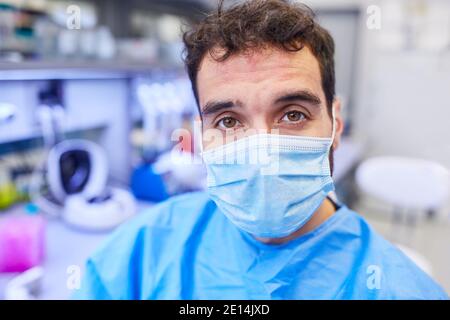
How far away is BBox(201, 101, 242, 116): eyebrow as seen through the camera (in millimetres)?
615

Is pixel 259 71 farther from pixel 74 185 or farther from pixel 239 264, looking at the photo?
pixel 74 185

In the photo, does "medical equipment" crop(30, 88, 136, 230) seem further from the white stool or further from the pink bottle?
the white stool

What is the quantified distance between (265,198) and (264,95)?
0.17 meters

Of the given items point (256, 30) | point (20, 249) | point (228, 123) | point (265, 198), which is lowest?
point (20, 249)

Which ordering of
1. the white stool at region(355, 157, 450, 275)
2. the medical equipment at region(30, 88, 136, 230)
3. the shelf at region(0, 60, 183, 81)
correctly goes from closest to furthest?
the shelf at region(0, 60, 183, 81) < the white stool at region(355, 157, 450, 275) < the medical equipment at region(30, 88, 136, 230)

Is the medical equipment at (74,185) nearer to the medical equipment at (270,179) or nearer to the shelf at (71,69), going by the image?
the shelf at (71,69)

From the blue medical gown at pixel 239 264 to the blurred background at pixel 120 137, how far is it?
157 mm

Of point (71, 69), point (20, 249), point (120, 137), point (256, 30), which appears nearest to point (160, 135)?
point (120, 137)

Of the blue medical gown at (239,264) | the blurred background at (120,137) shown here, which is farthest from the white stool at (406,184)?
the blue medical gown at (239,264)

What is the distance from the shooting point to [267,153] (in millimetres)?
577

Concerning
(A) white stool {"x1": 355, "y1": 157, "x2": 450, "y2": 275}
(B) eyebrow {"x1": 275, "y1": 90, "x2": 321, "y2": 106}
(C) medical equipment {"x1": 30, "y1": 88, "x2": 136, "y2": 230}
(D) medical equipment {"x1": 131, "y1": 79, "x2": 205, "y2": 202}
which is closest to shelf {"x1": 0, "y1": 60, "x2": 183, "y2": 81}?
(D) medical equipment {"x1": 131, "y1": 79, "x2": 205, "y2": 202}

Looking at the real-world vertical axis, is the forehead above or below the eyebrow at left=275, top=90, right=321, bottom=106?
above

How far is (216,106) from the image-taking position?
2.08ft

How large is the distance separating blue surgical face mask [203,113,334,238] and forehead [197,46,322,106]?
94 mm
